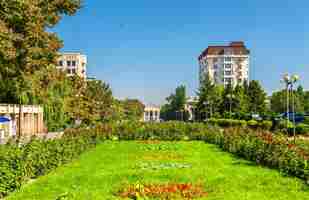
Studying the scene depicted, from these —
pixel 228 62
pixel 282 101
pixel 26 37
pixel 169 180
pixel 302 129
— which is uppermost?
pixel 228 62

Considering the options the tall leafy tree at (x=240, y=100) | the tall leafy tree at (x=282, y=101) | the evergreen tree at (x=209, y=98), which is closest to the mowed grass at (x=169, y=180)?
the tall leafy tree at (x=240, y=100)

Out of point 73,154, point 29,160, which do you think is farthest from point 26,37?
point 29,160

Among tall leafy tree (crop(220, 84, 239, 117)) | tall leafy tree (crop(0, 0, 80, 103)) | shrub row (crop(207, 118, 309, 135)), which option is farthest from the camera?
tall leafy tree (crop(220, 84, 239, 117))

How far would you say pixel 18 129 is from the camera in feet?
143

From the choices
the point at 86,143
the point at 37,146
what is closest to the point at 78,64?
the point at 86,143

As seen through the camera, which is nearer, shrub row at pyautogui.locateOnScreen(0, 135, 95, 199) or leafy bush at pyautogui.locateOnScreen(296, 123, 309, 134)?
shrub row at pyautogui.locateOnScreen(0, 135, 95, 199)

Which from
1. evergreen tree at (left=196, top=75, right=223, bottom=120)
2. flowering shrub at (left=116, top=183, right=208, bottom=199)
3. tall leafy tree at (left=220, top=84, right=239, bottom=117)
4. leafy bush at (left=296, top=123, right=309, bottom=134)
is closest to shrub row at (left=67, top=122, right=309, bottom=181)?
flowering shrub at (left=116, top=183, right=208, bottom=199)

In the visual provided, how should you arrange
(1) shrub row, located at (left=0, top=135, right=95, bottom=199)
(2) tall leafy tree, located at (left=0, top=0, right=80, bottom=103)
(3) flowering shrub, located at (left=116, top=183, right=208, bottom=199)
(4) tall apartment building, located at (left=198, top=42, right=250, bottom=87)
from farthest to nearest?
1. (4) tall apartment building, located at (left=198, top=42, right=250, bottom=87)
2. (2) tall leafy tree, located at (left=0, top=0, right=80, bottom=103)
3. (1) shrub row, located at (left=0, top=135, right=95, bottom=199)
4. (3) flowering shrub, located at (left=116, top=183, right=208, bottom=199)

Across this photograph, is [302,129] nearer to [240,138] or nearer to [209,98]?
[240,138]

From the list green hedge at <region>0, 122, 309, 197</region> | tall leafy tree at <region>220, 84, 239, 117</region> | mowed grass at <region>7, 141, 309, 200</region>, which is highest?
tall leafy tree at <region>220, 84, 239, 117</region>

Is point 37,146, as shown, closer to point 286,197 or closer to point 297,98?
point 286,197

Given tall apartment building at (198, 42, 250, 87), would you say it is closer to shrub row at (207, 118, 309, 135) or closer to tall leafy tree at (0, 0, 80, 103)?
shrub row at (207, 118, 309, 135)

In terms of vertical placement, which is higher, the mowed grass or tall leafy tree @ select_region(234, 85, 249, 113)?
tall leafy tree @ select_region(234, 85, 249, 113)

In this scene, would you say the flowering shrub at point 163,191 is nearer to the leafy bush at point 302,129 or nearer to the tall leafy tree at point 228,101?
the leafy bush at point 302,129
